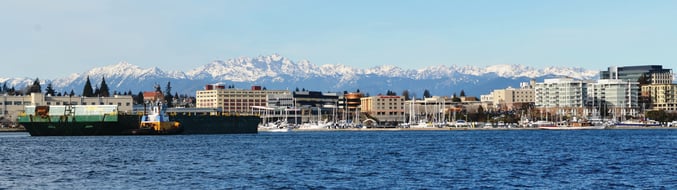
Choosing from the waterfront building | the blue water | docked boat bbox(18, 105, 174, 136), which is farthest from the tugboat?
the blue water

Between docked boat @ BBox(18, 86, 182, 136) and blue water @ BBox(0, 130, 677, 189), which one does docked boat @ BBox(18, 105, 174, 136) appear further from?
blue water @ BBox(0, 130, 677, 189)

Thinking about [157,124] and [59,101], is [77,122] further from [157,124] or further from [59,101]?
[59,101]

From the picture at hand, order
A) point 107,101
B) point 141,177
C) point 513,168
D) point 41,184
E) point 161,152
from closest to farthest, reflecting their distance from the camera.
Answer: point 41,184 < point 141,177 < point 513,168 < point 161,152 < point 107,101

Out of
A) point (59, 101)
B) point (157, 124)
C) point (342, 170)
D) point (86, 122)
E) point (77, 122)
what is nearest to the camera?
point (342, 170)

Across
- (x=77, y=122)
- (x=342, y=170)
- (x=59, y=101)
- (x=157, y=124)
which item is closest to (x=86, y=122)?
(x=77, y=122)

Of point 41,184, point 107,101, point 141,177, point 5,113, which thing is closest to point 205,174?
point 141,177

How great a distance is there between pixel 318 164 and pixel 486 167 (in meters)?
10.3

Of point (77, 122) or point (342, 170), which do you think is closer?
point (342, 170)

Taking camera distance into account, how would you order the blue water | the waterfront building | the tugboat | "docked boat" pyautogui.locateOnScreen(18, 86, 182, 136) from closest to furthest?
1. the blue water
2. "docked boat" pyautogui.locateOnScreen(18, 86, 182, 136)
3. the tugboat
4. the waterfront building

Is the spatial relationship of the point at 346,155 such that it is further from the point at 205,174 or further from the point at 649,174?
the point at 649,174

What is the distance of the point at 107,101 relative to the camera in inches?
7544

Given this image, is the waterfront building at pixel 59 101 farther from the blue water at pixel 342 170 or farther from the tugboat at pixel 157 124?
the blue water at pixel 342 170

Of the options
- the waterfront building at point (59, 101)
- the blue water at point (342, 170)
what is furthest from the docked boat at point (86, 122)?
the blue water at point (342, 170)

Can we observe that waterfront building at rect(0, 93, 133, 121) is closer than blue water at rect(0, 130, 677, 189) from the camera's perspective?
No
